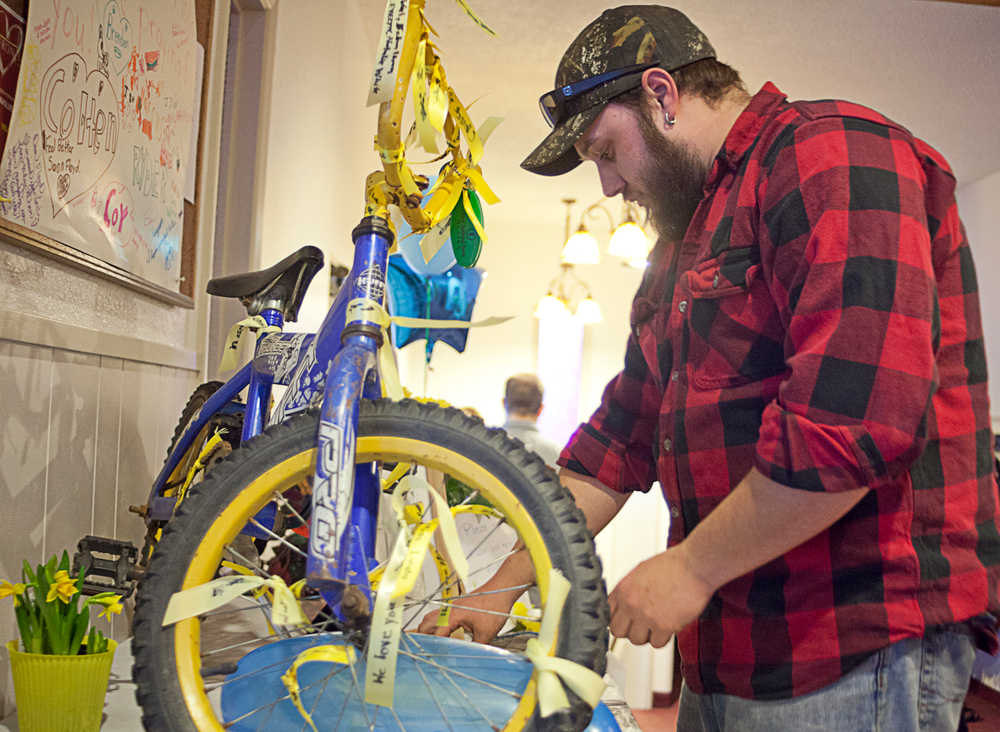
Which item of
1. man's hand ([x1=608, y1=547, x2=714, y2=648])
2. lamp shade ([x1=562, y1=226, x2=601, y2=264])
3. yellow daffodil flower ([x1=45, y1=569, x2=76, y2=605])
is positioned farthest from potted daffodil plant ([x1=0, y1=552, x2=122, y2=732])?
lamp shade ([x1=562, y1=226, x2=601, y2=264])

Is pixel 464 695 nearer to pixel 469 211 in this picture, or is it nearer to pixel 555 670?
pixel 555 670

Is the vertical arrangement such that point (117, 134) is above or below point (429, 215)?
above

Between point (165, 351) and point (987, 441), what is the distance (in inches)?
48.7

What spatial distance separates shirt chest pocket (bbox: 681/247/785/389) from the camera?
2.44ft

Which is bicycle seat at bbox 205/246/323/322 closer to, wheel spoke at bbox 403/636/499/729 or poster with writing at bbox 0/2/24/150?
poster with writing at bbox 0/2/24/150

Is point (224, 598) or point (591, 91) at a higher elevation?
point (591, 91)

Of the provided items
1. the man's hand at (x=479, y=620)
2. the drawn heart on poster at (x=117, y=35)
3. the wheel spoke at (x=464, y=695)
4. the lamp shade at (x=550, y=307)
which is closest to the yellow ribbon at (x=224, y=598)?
the wheel spoke at (x=464, y=695)

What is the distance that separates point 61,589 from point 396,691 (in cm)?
40

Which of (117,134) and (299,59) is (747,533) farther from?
(299,59)

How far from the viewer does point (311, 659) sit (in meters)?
0.62

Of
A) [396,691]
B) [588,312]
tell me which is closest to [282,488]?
[396,691]

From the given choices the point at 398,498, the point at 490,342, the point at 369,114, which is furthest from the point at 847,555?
the point at 490,342

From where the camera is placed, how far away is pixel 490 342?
6801 millimetres

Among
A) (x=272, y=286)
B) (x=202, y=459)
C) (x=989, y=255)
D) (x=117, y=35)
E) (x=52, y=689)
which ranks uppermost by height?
(x=989, y=255)
